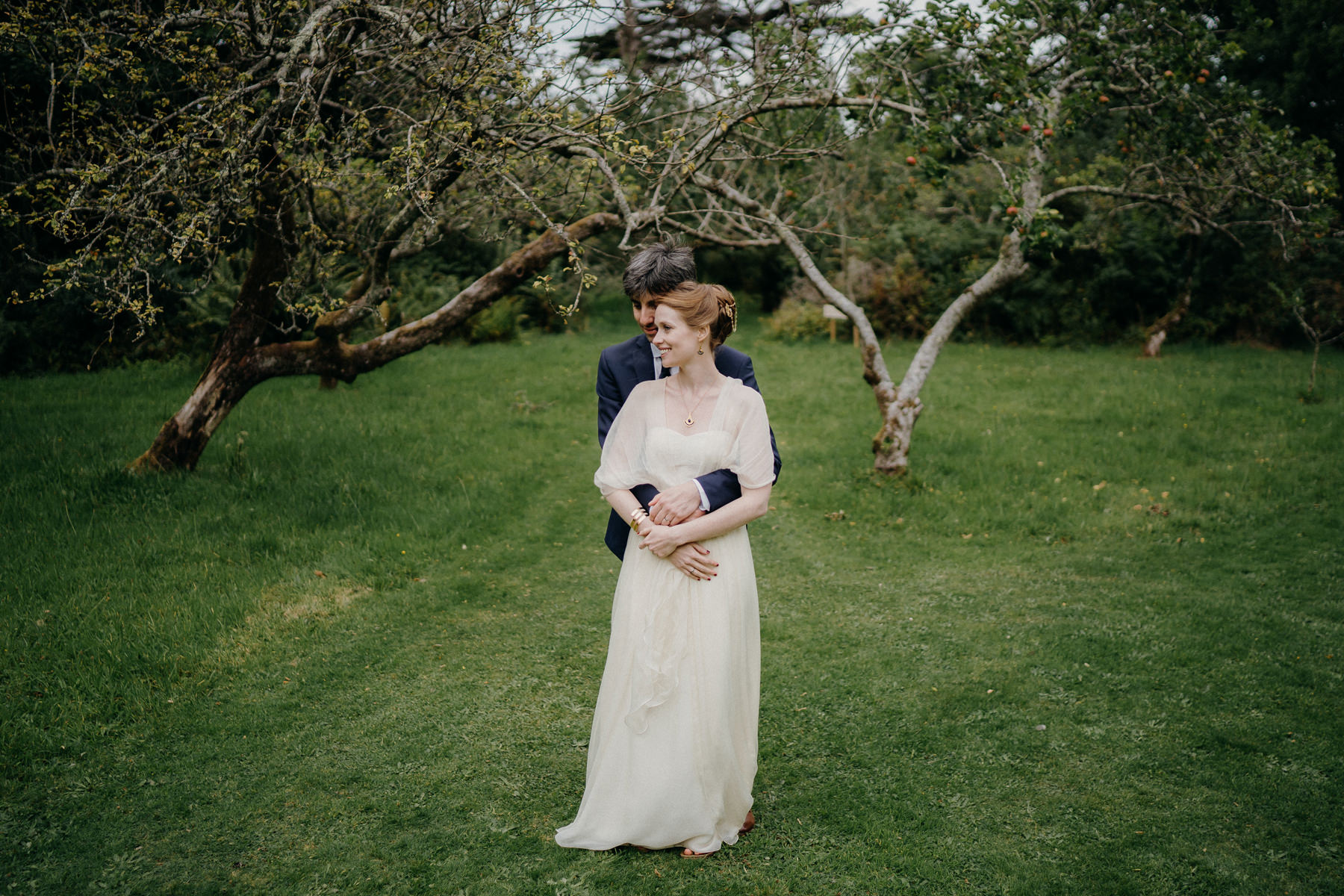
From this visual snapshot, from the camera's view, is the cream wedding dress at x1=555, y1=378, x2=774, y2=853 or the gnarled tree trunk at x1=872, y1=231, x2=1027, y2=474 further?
the gnarled tree trunk at x1=872, y1=231, x2=1027, y2=474

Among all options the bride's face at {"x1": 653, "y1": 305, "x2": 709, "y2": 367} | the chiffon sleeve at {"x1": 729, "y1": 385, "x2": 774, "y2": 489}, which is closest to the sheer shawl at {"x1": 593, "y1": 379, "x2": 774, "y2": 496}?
the chiffon sleeve at {"x1": 729, "y1": 385, "x2": 774, "y2": 489}

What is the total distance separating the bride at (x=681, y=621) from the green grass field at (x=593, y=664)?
0.25 metres

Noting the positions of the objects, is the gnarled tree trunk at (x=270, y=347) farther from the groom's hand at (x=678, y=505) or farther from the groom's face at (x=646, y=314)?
the groom's hand at (x=678, y=505)

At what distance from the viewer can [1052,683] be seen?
4.98 meters

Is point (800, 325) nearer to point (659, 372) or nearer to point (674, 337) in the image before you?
point (659, 372)

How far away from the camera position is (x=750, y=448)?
10.7 ft

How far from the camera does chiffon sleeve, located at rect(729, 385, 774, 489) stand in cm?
325

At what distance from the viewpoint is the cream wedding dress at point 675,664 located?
3213mm

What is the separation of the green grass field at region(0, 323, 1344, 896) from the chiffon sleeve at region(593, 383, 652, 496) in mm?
1458

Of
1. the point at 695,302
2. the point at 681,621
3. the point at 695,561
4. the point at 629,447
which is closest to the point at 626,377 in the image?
the point at 629,447

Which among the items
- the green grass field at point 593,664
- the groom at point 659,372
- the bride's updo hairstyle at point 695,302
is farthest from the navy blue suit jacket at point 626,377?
the green grass field at point 593,664

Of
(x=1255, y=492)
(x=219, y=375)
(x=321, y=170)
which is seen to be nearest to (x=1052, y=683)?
(x=1255, y=492)

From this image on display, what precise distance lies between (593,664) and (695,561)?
2244mm

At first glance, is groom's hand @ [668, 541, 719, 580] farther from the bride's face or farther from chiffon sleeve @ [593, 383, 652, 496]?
the bride's face
